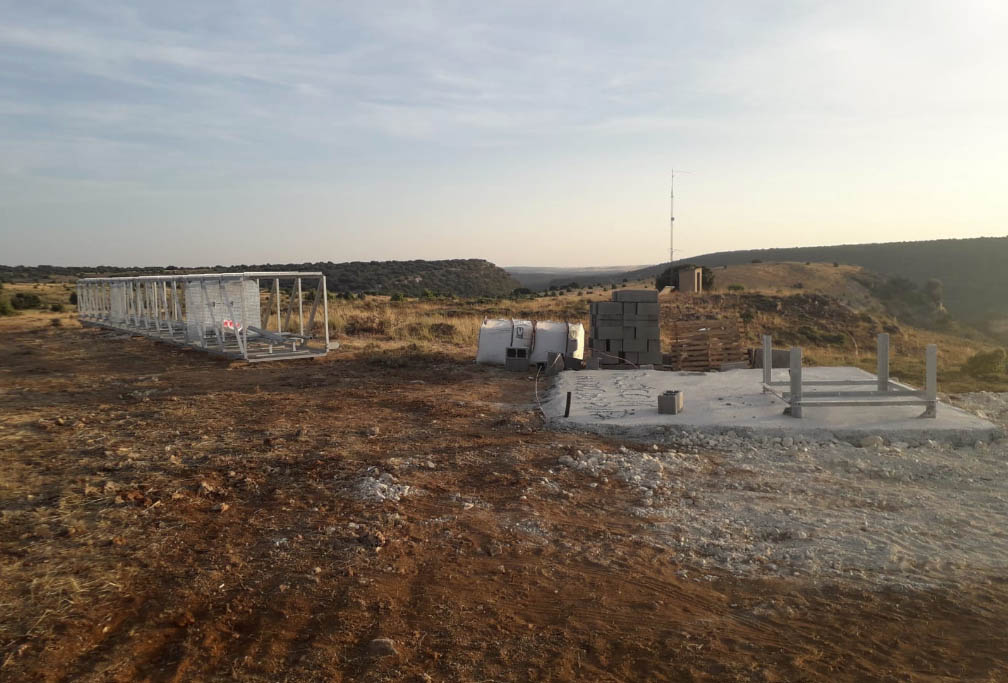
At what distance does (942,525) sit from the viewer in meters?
6.18

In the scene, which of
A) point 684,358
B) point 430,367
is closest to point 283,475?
point 430,367

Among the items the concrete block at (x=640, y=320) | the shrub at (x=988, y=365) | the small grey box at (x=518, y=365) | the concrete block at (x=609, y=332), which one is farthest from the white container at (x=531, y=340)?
the shrub at (x=988, y=365)

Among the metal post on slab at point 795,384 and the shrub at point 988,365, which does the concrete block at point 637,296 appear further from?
the shrub at point 988,365

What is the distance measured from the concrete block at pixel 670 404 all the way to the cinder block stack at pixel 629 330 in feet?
19.3

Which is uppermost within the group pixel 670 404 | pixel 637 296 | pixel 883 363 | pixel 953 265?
pixel 953 265

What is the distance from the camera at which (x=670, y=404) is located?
10406 mm

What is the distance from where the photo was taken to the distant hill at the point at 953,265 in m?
69.8

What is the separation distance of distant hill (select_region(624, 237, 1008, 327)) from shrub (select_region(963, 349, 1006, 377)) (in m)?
38.9

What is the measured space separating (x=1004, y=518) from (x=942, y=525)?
2.23 feet

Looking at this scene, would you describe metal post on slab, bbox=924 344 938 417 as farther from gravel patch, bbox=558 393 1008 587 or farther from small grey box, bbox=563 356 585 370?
small grey box, bbox=563 356 585 370

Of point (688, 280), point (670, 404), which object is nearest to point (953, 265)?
point (688, 280)

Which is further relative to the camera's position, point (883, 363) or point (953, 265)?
point (953, 265)

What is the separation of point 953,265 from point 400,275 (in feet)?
228

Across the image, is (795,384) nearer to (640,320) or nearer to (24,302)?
(640,320)
